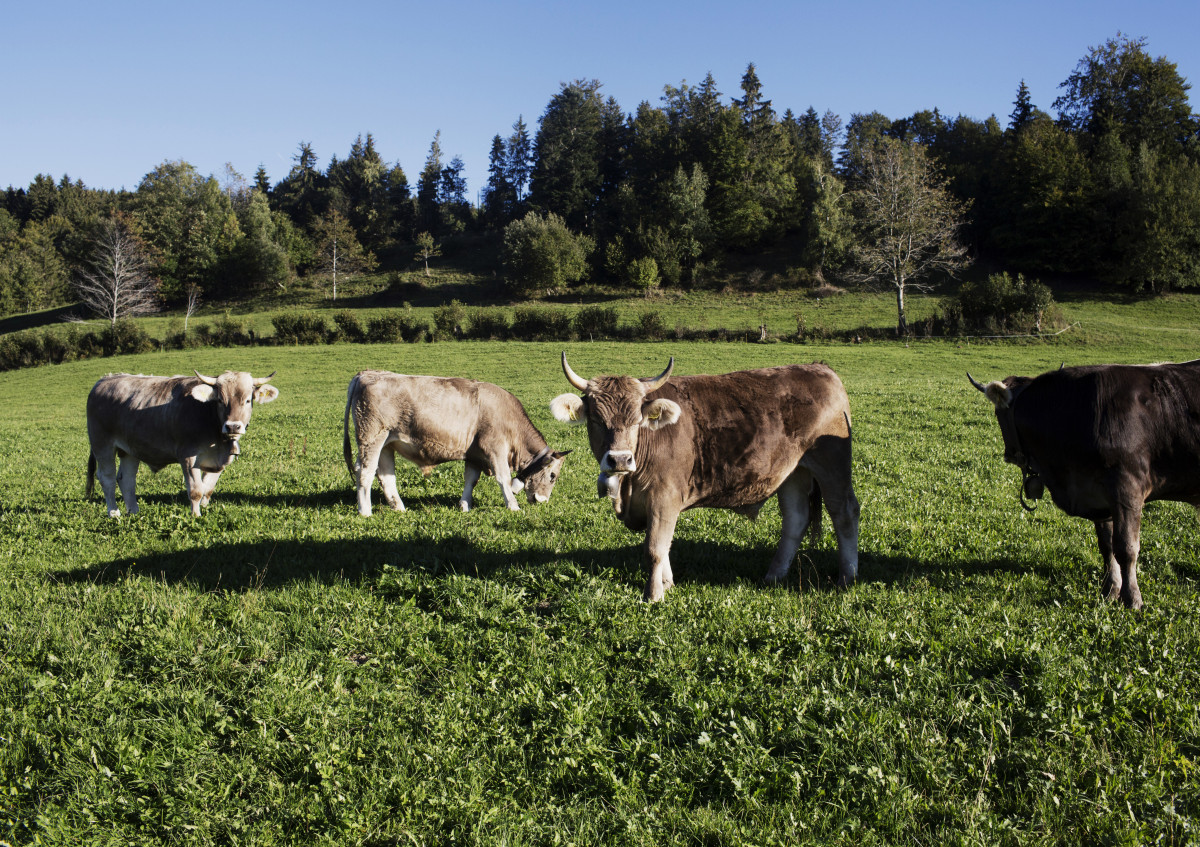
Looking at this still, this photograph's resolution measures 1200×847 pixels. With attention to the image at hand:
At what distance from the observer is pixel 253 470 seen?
14.6m

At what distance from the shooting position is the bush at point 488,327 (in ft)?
168

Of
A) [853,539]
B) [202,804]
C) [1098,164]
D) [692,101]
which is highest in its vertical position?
[692,101]

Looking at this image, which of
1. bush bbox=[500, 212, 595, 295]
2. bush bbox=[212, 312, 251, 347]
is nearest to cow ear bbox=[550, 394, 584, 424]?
bush bbox=[212, 312, 251, 347]

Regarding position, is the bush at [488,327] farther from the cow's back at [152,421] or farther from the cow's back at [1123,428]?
the cow's back at [1123,428]

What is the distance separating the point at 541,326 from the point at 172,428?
40.6 meters

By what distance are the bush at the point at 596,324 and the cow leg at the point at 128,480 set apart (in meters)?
38.6

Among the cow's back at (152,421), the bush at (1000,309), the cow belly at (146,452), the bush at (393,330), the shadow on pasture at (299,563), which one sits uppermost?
the bush at (1000,309)

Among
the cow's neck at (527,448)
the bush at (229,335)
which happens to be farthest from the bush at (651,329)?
the cow's neck at (527,448)

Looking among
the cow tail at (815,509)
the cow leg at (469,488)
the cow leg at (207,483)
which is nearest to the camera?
the cow tail at (815,509)

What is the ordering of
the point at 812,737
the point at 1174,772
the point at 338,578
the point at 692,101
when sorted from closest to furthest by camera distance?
the point at 1174,772 → the point at 812,737 → the point at 338,578 → the point at 692,101

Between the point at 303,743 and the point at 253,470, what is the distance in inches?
447

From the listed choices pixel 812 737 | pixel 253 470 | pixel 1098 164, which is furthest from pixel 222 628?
pixel 1098 164

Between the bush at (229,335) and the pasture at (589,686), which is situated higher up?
the bush at (229,335)

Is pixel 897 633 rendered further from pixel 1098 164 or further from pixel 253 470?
pixel 1098 164
